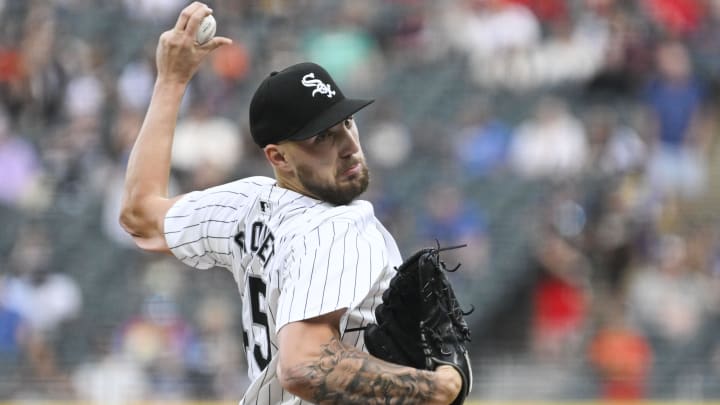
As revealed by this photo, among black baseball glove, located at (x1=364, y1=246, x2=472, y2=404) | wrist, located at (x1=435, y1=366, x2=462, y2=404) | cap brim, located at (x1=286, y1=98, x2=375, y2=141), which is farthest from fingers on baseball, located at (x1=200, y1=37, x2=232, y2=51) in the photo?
wrist, located at (x1=435, y1=366, x2=462, y2=404)

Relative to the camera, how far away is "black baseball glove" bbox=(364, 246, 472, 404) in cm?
362

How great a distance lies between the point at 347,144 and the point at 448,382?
76 cm

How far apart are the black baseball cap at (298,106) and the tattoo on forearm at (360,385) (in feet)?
2.13

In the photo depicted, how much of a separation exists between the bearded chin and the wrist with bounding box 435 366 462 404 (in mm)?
585

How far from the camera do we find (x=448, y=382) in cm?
357

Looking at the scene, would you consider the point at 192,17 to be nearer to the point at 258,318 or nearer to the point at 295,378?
the point at 258,318

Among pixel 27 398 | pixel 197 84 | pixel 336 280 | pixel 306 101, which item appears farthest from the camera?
pixel 197 84

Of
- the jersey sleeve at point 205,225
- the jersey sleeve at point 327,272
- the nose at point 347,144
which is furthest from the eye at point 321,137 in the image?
the jersey sleeve at point 205,225

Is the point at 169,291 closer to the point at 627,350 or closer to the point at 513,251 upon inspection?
the point at 513,251

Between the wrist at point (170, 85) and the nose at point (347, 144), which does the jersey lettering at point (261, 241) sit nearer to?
the nose at point (347, 144)

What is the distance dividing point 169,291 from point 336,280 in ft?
23.4

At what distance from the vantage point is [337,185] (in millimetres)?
3873

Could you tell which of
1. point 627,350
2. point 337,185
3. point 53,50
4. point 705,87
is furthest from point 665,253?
point 337,185

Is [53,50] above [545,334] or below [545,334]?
above
